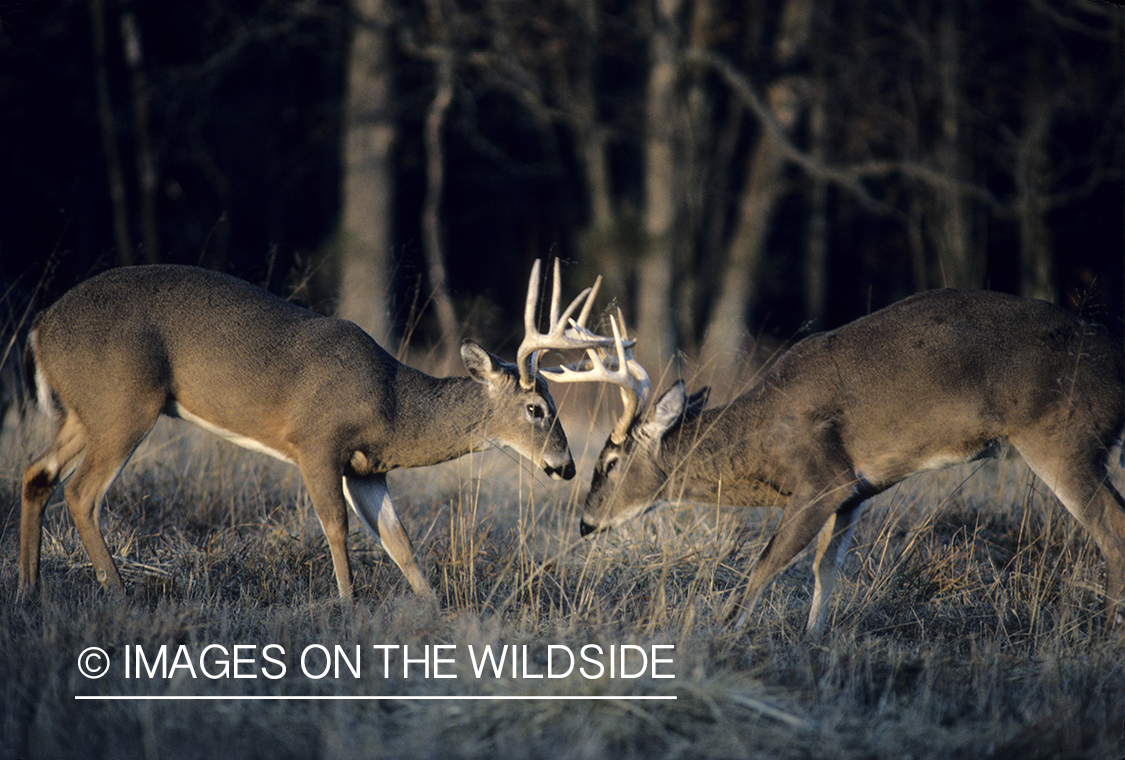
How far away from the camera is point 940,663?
4.16m

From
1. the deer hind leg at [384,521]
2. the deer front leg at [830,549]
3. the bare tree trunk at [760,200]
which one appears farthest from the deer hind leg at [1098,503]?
the bare tree trunk at [760,200]

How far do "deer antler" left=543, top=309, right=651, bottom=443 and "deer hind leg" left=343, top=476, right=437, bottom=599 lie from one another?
1039 mm

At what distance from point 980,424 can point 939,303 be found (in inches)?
25.4

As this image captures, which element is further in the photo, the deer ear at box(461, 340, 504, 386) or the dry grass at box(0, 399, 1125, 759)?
the deer ear at box(461, 340, 504, 386)

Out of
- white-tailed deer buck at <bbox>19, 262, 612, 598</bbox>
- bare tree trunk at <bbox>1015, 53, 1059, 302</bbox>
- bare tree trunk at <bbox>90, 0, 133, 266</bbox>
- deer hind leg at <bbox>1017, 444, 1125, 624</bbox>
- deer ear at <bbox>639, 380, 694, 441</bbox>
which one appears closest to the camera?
deer hind leg at <bbox>1017, 444, 1125, 624</bbox>

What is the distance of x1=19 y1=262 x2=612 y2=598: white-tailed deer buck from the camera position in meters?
4.66

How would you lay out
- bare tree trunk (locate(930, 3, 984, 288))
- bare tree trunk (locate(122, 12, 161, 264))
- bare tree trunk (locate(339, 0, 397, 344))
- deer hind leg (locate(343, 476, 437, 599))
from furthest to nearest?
1. bare tree trunk (locate(339, 0, 397, 344))
2. bare tree trunk (locate(930, 3, 984, 288))
3. bare tree trunk (locate(122, 12, 161, 264))
4. deer hind leg (locate(343, 476, 437, 599))

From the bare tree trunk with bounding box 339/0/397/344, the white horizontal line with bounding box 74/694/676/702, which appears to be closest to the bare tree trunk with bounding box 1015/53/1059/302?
the bare tree trunk with bounding box 339/0/397/344

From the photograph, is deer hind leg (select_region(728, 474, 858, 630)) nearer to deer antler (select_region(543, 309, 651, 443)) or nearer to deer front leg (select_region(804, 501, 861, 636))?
deer front leg (select_region(804, 501, 861, 636))

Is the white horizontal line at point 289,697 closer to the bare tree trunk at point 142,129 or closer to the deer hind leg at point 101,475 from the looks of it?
the deer hind leg at point 101,475

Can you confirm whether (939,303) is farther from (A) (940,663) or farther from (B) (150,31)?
(B) (150,31)

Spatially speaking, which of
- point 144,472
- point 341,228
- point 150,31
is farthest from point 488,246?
point 144,472

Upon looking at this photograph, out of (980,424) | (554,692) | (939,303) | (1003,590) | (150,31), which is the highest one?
(150,31)

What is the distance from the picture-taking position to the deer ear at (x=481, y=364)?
515cm
